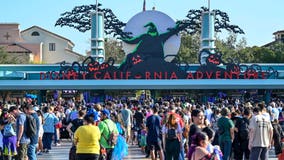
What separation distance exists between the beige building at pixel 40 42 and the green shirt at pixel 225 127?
240ft

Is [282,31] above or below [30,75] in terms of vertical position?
above

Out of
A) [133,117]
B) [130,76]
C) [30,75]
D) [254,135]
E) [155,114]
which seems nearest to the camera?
[254,135]

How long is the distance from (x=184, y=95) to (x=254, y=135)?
34.0 m

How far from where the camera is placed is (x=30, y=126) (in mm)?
13336

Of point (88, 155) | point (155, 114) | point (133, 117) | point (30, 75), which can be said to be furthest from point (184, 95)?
point (88, 155)

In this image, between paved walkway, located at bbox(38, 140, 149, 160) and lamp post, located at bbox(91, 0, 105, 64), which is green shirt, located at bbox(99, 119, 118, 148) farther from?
lamp post, located at bbox(91, 0, 105, 64)

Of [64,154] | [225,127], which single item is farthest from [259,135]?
[64,154]

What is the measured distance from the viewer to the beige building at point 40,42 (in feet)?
284

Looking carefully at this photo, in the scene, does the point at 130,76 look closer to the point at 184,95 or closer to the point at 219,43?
the point at 184,95

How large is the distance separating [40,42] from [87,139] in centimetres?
8170

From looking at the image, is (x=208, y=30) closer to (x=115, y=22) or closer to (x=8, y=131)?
(x=115, y=22)

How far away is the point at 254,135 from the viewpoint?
12289 millimetres

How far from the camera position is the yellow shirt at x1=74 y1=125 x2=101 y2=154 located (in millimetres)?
10516

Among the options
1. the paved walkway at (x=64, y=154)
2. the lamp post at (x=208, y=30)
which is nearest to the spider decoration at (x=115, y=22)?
the lamp post at (x=208, y=30)
